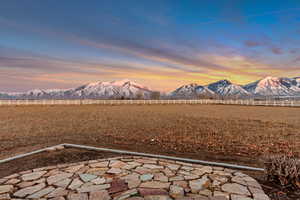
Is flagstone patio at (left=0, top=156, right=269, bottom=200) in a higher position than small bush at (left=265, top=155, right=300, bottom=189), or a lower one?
lower

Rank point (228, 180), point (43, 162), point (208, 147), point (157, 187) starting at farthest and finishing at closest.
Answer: point (208, 147) < point (43, 162) < point (228, 180) < point (157, 187)

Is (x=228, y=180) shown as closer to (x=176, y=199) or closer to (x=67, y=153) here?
(x=176, y=199)

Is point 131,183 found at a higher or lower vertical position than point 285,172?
lower

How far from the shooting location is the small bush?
7.70ft

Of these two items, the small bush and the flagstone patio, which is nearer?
the flagstone patio

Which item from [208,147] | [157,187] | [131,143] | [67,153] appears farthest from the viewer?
[131,143]

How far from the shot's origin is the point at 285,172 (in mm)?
2385

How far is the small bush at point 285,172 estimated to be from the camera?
92.4 inches

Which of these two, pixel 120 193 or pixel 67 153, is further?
pixel 67 153

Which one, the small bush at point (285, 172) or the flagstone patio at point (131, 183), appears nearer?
the flagstone patio at point (131, 183)

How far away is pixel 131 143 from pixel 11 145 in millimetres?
3532

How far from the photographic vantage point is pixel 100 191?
2273 millimetres

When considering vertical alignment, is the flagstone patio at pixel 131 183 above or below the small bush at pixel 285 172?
below

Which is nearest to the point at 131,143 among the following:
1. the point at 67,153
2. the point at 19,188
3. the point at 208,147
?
the point at 67,153
